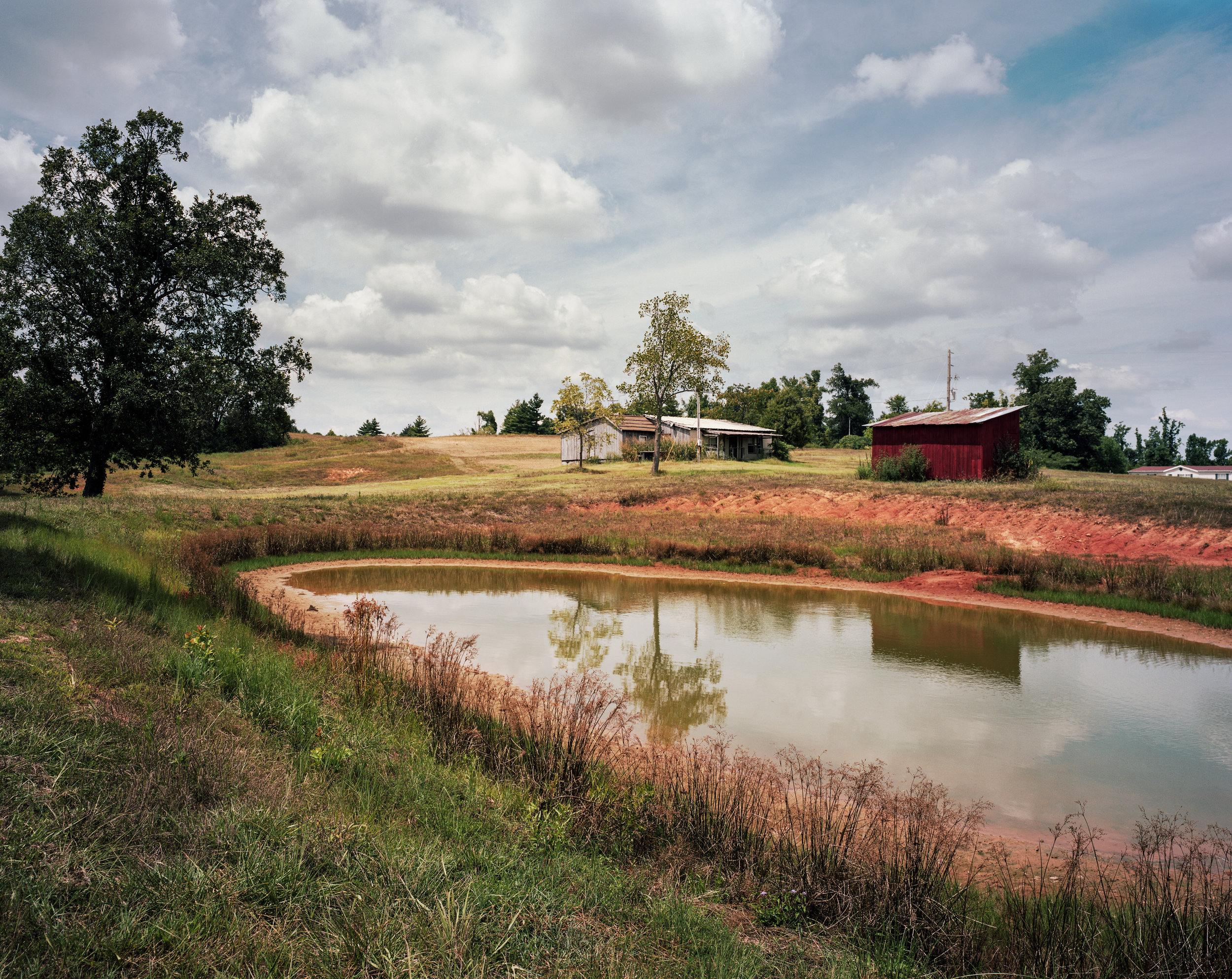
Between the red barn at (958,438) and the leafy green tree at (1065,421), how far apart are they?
34341 millimetres

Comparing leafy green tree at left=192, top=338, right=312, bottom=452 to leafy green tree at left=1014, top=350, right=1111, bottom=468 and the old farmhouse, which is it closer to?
the old farmhouse

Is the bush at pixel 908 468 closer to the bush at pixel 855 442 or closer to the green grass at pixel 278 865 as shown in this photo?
the green grass at pixel 278 865

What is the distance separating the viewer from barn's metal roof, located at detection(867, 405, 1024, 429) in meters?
42.0

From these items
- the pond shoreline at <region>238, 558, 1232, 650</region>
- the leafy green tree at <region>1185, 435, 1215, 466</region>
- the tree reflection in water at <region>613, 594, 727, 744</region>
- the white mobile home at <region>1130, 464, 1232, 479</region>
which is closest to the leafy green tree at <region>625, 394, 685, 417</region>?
the pond shoreline at <region>238, 558, 1232, 650</region>

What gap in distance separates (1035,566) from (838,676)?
38.9ft

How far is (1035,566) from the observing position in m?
20.8

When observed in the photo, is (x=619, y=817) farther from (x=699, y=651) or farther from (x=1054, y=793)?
(x=699, y=651)

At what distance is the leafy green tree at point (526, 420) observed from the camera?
107m

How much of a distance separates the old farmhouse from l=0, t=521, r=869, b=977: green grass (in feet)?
203

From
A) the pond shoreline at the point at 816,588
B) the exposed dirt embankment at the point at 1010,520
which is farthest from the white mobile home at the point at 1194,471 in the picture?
the pond shoreline at the point at 816,588

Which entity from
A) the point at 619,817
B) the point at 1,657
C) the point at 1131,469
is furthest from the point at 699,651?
the point at 1131,469

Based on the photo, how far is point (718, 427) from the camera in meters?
68.6

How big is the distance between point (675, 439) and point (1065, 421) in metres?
41.4

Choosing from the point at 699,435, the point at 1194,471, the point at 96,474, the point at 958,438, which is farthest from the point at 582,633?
the point at 1194,471
